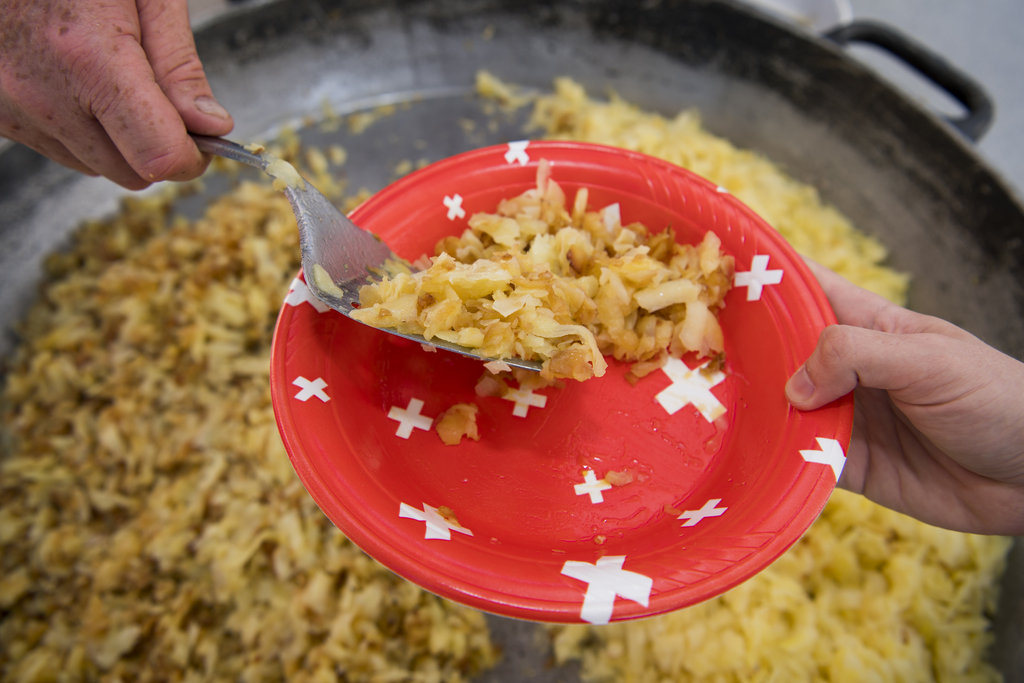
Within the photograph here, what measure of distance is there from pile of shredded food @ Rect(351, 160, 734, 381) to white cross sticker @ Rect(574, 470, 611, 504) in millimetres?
246

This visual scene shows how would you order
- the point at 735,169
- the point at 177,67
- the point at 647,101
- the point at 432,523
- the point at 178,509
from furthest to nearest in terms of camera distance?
the point at 647,101 → the point at 735,169 → the point at 178,509 → the point at 177,67 → the point at 432,523

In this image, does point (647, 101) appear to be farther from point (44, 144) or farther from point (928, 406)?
point (44, 144)

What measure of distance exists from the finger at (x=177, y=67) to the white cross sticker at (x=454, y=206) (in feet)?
1.81

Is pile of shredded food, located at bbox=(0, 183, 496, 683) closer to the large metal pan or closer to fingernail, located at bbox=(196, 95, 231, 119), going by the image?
the large metal pan

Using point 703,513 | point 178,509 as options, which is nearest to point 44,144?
point 178,509

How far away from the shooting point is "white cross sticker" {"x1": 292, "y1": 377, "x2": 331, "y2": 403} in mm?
1057

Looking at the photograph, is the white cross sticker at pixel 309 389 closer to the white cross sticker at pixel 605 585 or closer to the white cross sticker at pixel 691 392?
the white cross sticker at pixel 605 585

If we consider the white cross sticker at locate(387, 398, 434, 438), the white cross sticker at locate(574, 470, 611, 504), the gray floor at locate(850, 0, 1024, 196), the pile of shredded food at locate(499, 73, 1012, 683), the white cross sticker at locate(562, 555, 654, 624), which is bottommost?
the pile of shredded food at locate(499, 73, 1012, 683)

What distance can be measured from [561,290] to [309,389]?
21.7 inches

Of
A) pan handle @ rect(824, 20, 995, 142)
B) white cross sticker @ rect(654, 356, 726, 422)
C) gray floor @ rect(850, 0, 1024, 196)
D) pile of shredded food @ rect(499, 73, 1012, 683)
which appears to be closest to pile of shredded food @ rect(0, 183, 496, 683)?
pile of shredded food @ rect(499, 73, 1012, 683)

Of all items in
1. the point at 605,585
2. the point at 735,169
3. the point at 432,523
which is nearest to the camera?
the point at 605,585

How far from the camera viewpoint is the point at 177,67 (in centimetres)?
122

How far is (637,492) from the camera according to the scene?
1.12m

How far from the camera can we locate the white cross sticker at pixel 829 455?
3.23ft
